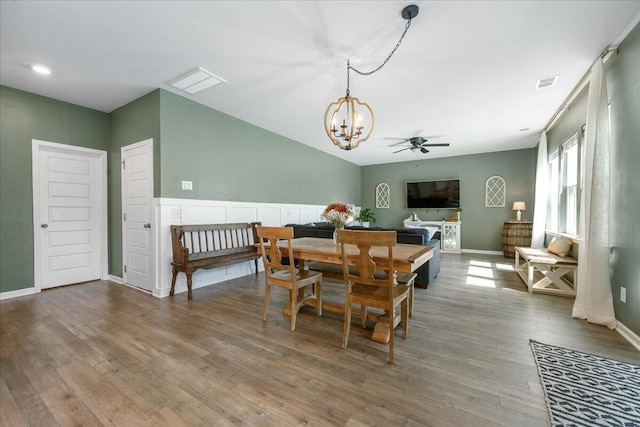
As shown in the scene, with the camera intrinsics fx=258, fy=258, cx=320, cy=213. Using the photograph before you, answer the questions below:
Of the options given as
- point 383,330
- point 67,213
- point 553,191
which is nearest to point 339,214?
point 383,330

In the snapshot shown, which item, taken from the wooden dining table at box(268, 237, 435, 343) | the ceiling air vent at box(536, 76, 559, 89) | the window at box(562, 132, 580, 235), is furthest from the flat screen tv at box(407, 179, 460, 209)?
the wooden dining table at box(268, 237, 435, 343)

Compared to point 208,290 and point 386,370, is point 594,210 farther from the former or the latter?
point 208,290

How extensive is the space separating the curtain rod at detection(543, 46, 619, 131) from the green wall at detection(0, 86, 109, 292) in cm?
679

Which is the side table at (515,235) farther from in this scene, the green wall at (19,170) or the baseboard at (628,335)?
the green wall at (19,170)

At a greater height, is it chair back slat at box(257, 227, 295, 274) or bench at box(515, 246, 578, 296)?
chair back slat at box(257, 227, 295, 274)

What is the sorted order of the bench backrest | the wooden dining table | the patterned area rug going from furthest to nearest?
the bench backrest → the wooden dining table → the patterned area rug

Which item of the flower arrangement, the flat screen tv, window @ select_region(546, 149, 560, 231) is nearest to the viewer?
the flower arrangement

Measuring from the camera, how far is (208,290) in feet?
12.2

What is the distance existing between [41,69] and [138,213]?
1.92m

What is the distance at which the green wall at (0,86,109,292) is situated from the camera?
3332 mm

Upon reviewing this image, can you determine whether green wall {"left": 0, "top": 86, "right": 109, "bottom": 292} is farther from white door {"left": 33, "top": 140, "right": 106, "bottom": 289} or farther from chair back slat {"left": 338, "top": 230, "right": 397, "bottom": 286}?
chair back slat {"left": 338, "top": 230, "right": 397, "bottom": 286}

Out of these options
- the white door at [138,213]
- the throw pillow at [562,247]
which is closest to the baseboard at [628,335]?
the throw pillow at [562,247]

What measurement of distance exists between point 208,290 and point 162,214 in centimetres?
124

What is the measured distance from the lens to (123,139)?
403 cm
